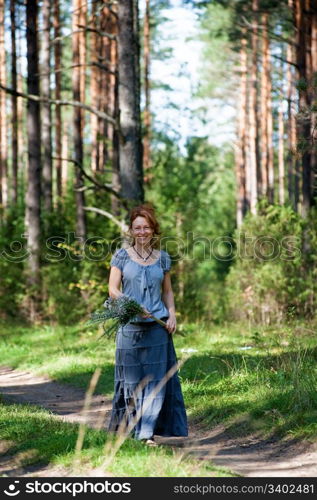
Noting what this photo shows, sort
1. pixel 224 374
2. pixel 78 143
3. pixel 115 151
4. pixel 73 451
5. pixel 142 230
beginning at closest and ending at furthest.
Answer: pixel 73 451 < pixel 142 230 < pixel 224 374 < pixel 115 151 < pixel 78 143

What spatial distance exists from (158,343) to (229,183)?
4062 cm

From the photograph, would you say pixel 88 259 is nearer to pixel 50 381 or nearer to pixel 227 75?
pixel 50 381

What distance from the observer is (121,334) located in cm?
751

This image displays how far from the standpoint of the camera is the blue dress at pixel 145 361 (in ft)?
24.2

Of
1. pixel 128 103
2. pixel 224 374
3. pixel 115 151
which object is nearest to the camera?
pixel 224 374

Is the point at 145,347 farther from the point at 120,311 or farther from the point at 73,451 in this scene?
the point at 73,451

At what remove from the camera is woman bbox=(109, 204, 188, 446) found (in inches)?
291

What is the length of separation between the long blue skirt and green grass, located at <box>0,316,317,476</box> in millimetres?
324

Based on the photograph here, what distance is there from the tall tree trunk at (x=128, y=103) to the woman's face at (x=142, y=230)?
7.54 metres

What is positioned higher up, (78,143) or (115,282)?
(78,143)

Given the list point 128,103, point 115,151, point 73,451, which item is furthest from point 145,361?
point 115,151

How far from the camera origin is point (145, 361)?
7.41 metres

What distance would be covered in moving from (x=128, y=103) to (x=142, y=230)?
7962 millimetres

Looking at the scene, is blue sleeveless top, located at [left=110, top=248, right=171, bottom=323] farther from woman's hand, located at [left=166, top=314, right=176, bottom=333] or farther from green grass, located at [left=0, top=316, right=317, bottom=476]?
green grass, located at [left=0, top=316, right=317, bottom=476]
